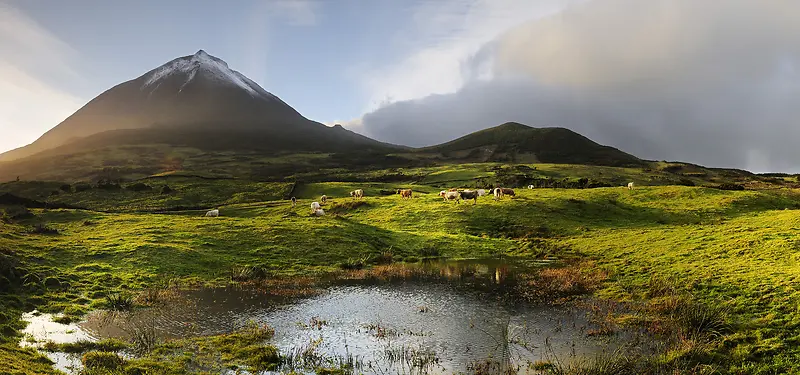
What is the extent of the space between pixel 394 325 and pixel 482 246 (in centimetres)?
2767

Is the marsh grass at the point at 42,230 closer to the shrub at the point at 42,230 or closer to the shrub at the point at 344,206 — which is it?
the shrub at the point at 42,230

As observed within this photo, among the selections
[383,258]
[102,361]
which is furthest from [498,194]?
[102,361]

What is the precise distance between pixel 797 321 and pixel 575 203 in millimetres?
47992

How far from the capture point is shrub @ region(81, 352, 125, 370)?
1750 centimetres

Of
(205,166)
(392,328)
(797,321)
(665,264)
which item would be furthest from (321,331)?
(205,166)

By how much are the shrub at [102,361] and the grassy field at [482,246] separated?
1.76 meters

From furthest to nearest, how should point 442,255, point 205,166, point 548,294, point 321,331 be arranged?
point 205,166 → point 442,255 → point 548,294 → point 321,331

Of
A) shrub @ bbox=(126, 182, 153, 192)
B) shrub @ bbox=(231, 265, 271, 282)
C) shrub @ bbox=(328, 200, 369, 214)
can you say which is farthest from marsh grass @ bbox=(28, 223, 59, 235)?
shrub @ bbox=(126, 182, 153, 192)

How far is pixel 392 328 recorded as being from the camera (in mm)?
23688

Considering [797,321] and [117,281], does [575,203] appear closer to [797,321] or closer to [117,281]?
[797,321]

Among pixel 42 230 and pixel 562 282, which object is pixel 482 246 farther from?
pixel 42 230

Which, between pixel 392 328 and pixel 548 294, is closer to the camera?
pixel 392 328

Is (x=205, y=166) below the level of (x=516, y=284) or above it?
above

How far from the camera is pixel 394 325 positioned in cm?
2417
